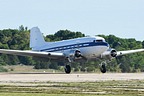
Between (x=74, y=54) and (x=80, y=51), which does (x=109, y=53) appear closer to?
(x=80, y=51)

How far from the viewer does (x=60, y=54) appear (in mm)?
88250

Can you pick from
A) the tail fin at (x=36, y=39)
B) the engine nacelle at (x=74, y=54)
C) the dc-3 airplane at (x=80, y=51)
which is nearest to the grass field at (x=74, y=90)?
the engine nacelle at (x=74, y=54)

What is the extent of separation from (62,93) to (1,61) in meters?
73.0

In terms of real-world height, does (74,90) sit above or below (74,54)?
below

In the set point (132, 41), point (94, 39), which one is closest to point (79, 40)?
point (94, 39)

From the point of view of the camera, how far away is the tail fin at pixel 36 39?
10031cm

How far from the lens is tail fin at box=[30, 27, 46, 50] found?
10031 cm

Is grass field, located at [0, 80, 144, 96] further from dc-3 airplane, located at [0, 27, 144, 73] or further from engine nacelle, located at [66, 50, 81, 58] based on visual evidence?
dc-3 airplane, located at [0, 27, 144, 73]

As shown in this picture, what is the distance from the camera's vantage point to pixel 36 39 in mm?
102000

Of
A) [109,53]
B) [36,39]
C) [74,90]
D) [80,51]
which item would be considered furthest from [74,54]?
[74,90]

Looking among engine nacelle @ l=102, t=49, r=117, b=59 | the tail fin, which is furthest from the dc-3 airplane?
the tail fin

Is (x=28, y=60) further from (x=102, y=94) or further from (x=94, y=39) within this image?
(x=102, y=94)

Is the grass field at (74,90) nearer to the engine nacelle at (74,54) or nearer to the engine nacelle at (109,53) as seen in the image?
the engine nacelle at (74,54)

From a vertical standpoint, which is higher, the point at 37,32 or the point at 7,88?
the point at 37,32
